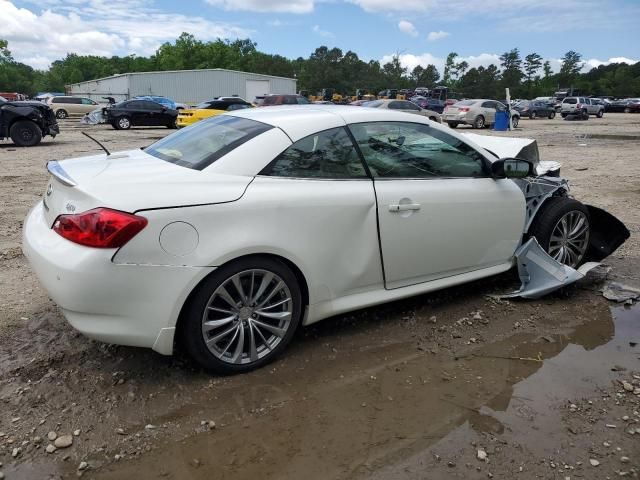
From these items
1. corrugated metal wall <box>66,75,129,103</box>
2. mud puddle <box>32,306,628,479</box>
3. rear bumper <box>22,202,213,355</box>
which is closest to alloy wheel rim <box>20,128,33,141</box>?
rear bumper <box>22,202,213,355</box>

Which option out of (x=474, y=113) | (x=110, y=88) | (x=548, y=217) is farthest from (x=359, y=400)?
(x=110, y=88)

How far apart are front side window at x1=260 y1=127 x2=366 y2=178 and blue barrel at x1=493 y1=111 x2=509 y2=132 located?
24.3 meters

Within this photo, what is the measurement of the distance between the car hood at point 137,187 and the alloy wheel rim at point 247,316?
0.49m

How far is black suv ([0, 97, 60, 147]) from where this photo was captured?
14.5 metres

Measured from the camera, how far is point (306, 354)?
3334mm

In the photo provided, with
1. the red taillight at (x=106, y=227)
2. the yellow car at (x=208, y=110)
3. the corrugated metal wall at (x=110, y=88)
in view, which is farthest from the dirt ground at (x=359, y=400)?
the corrugated metal wall at (x=110, y=88)

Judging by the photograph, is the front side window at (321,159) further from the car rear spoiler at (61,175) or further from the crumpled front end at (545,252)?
the crumpled front end at (545,252)

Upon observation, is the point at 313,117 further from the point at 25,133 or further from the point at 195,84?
the point at 195,84

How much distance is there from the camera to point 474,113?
2661 cm

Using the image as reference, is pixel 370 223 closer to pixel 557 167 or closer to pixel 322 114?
pixel 322 114

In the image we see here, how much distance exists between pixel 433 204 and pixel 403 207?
27 centimetres

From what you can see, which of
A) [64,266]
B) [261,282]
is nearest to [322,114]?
[261,282]

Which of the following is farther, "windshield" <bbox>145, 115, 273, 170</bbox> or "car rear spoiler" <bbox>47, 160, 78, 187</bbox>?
"windshield" <bbox>145, 115, 273, 170</bbox>

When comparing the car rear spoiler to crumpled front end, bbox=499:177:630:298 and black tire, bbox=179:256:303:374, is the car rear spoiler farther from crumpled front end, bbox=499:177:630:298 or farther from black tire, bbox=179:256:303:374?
crumpled front end, bbox=499:177:630:298
